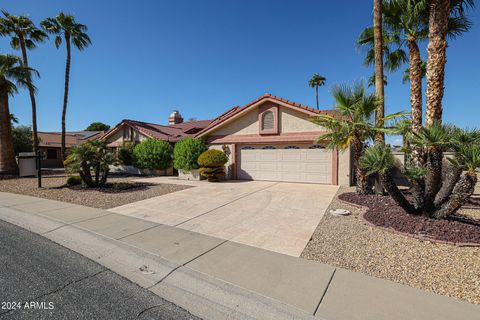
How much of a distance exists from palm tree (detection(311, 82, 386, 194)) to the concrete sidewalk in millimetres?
5881

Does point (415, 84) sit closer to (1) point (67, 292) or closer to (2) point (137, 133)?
(1) point (67, 292)

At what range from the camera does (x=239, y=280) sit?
11.1 ft

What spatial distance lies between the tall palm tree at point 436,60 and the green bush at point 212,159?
981cm

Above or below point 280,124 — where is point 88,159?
below

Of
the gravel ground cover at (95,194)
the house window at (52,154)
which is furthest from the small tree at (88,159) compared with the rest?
the house window at (52,154)

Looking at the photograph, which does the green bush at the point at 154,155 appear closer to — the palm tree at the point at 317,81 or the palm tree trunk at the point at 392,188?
the palm tree trunk at the point at 392,188

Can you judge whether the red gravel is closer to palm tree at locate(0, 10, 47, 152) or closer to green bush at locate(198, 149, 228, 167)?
green bush at locate(198, 149, 228, 167)

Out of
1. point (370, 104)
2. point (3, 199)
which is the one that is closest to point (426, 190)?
point (370, 104)

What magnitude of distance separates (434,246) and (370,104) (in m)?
5.38

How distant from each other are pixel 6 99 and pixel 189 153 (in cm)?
1377

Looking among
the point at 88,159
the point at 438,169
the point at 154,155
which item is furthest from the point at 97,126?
the point at 438,169

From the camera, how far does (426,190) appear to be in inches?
223

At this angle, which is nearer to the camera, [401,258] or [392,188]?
[401,258]

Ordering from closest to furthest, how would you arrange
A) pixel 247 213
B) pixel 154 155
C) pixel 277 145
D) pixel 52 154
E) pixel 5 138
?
pixel 247 213, pixel 277 145, pixel 5 138, pixel 154 155, pixel 52 154
